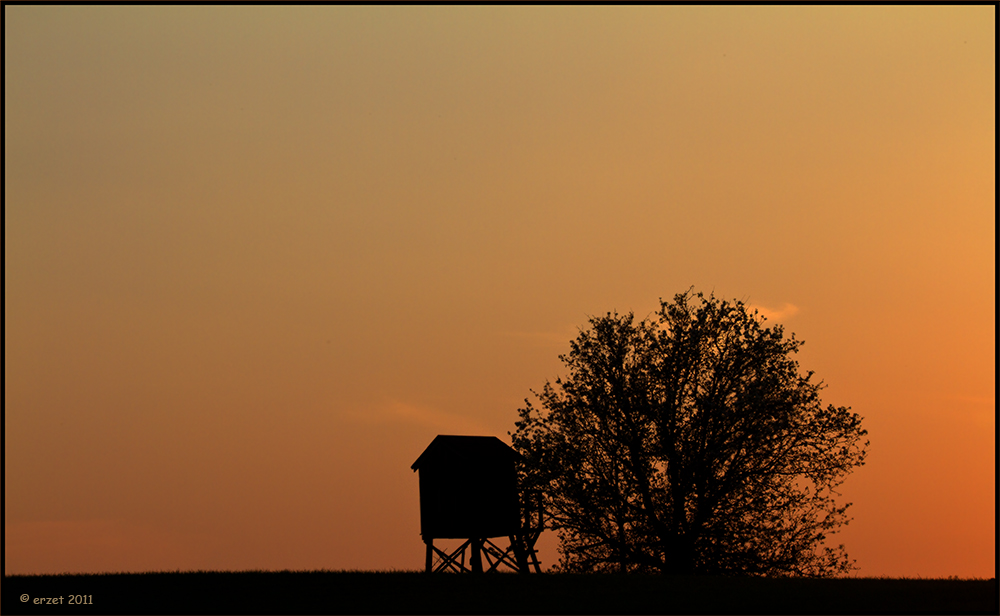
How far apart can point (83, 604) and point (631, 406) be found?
22529 mm

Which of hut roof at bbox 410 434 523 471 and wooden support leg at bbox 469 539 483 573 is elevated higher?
hut roof at bbox 410 434 523 471

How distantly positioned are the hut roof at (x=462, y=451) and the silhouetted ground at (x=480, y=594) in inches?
217

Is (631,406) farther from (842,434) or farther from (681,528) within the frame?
(842,434)

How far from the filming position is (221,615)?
2923 cm

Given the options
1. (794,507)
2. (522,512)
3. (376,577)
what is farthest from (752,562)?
(376,577)

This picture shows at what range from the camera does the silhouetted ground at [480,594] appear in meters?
29.9

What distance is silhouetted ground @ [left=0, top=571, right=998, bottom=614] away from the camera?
2991cm

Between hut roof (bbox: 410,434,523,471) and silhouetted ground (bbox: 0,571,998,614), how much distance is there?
552cm

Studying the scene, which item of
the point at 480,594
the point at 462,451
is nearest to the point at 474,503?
the point at 462,451

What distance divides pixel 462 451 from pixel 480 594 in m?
9.96

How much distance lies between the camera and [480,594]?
33.1 meters

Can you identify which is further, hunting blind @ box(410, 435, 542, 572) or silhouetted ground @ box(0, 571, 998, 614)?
hunting blind @ box(410, 435, 542, 572)

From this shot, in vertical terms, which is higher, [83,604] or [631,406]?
[631,406]

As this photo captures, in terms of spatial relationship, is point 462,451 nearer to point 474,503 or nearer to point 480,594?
point 474,503
